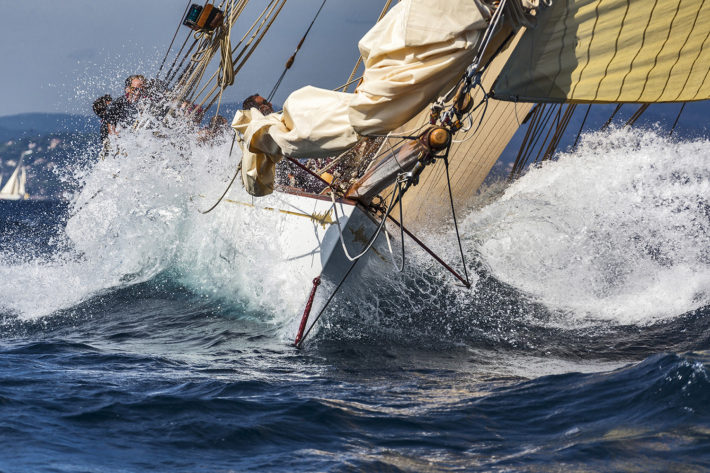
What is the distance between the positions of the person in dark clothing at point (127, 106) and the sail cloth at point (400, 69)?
23.5ft

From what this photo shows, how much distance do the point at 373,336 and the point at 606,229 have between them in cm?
384

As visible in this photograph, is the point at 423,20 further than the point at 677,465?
Yes

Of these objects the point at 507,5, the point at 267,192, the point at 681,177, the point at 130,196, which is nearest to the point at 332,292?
the point at 267,192

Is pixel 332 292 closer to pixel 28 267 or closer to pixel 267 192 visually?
pixel 267 192

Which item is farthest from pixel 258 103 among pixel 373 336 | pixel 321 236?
pixel 373 336

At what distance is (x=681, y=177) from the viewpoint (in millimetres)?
9086

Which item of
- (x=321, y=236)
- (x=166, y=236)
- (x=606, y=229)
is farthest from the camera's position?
(x=166, y=236)

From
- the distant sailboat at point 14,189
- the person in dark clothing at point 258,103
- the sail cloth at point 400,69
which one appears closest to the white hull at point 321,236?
the sail cloth at point 400,69

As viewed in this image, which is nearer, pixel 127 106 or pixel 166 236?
pixel 166 236

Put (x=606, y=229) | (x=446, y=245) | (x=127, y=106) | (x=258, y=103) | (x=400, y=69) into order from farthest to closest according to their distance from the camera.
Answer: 1. (x=127, y=106)
2. (x=258, y=103)
3. (x=606, y=229)
4. (x=446, y=245)
5. (x=400, y=69)

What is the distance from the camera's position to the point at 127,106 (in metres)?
12.2

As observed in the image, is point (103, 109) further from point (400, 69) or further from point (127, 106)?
point (400, 69)

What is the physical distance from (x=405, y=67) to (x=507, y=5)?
2.94 ft

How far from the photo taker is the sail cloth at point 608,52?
5992mm
